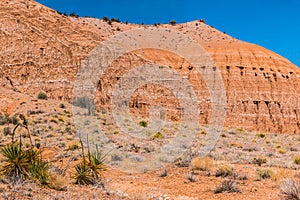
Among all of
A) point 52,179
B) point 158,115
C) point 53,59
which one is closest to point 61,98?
point 53,59

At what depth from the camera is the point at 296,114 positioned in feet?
159

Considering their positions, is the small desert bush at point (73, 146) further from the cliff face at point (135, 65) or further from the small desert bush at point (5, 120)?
the cliff face at point (135, 65)

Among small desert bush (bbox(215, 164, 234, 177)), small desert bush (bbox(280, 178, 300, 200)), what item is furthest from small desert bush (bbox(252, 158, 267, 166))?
small desert bush (bbox(280, 178, 300, 200))

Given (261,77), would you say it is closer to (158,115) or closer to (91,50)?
(158,115)

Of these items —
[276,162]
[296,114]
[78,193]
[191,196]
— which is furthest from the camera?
[296,114]

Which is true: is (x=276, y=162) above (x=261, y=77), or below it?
below

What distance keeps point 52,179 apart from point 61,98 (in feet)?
84.7

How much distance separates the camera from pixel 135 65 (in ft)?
128

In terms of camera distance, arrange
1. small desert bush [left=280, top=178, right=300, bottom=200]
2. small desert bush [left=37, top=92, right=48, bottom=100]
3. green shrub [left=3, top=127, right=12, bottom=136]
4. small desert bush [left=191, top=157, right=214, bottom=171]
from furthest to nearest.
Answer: small desert bush [left=37, top=92, right=48, bottom=100] → green shrub [left=3, top=127, right=12, bottom=136] → small desert bush [left=191, top=157, right=214, bottom=171] → small desert bush [left=280, top=178, right=300, bottom=200]

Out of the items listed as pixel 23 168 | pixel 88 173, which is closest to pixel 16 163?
pixel 23 168

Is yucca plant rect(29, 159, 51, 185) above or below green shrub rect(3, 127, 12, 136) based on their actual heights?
below

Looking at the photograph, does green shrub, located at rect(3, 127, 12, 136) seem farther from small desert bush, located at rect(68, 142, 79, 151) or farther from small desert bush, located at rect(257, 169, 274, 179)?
small desert bush, located at rect(257, 169, 274, 179)

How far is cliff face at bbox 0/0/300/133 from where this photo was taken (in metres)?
33.4

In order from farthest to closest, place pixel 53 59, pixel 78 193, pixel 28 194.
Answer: pixel 53 59
pixel 78 193
pixel 28 194
